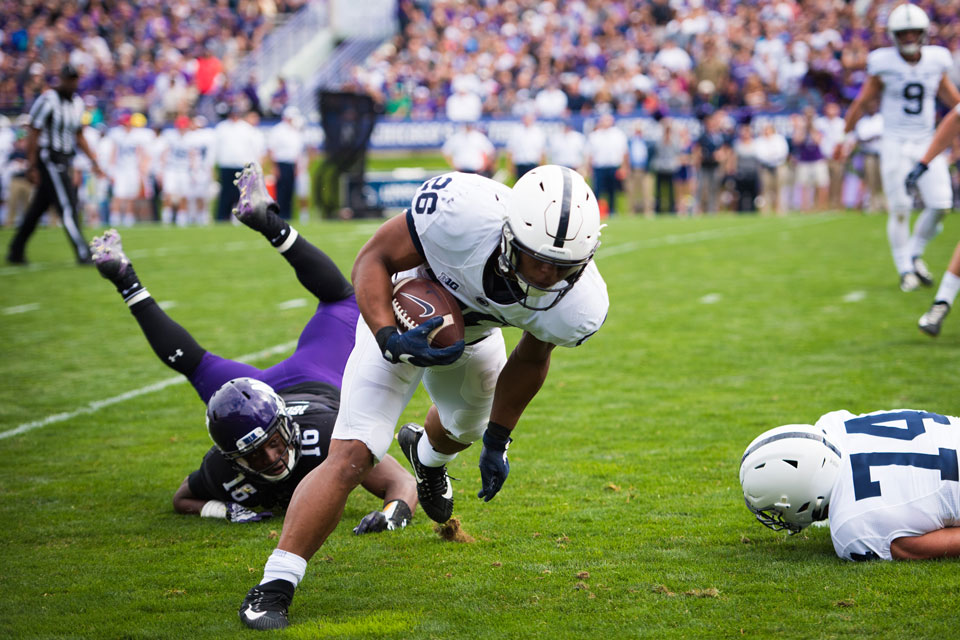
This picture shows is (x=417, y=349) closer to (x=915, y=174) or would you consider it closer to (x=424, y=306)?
(x=424, y=306)

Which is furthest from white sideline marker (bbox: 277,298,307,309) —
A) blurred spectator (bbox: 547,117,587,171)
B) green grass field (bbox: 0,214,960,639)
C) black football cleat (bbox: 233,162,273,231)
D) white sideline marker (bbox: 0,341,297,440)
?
blurred spectator (bbox: 547,117,587,171)

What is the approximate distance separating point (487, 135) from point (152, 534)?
63.0ft

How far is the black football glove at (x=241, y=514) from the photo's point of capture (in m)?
4.15

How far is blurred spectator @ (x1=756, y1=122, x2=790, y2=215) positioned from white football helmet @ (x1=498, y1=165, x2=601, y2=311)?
16.9 metres

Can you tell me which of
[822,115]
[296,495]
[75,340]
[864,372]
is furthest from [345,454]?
[822,115]

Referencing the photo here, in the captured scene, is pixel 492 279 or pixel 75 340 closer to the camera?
pixel 492 279

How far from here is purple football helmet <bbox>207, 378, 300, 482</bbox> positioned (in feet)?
12.3

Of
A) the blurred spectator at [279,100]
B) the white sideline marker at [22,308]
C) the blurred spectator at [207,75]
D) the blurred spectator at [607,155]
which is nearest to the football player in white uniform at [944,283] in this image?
the white sideline marker at [22,308]

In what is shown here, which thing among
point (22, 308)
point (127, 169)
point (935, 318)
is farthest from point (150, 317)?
point (127, 169)

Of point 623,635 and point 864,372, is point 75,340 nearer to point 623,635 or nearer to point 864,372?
point 864,372

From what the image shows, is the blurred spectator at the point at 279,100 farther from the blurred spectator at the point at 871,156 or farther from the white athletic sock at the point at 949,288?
the white athletic sock at the point at 949,288

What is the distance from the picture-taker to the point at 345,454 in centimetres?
317

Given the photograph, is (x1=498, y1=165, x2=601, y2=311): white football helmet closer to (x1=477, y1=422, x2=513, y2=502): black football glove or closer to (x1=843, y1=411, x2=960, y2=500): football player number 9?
(x1=477, y1=422, x2=513, y2=502): black football glove

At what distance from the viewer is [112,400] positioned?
243 inches
